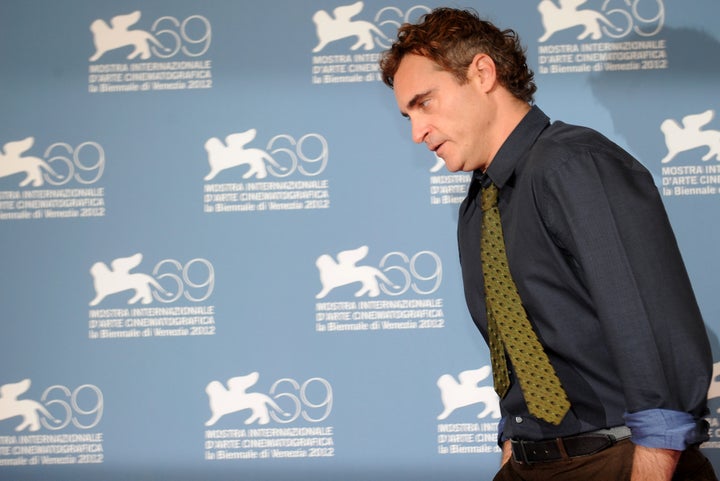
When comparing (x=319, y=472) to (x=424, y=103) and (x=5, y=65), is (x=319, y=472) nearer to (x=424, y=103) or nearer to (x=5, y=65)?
(x=424, y=103)

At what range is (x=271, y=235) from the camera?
2686 millimetres

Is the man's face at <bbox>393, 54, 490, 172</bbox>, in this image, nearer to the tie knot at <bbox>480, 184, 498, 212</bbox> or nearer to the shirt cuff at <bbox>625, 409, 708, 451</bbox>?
the tie knot at <bbox>480, 184, 498, 212</bbox>

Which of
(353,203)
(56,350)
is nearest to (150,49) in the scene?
(353,203)

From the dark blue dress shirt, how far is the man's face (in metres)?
0.08

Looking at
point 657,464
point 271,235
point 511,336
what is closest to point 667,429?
point 657,464

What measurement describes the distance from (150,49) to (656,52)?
1.70 metres

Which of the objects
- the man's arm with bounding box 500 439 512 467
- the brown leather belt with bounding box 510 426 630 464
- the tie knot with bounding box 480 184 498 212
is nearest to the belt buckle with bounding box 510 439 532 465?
the brown leather belt with bounding box 510 426 630 464

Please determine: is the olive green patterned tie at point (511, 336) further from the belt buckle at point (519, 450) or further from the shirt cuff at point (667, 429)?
the shirt cuff at point (667, 429)

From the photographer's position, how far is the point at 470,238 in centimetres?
172

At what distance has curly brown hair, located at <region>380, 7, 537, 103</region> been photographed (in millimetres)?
1616

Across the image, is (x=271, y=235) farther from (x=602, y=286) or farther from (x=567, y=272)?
(x=602, y=286)

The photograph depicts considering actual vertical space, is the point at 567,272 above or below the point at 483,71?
below

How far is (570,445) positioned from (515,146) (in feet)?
1.83

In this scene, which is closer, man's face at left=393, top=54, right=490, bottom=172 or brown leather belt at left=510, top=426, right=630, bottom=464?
brown leather belt at left=510, top=426, right=630, bottom=464
